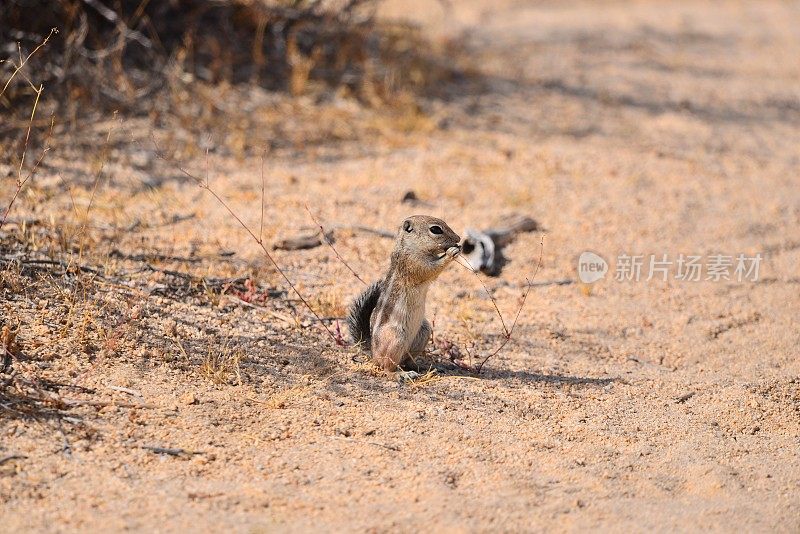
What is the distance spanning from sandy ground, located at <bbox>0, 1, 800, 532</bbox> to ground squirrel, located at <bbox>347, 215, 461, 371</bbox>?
0.67 ft

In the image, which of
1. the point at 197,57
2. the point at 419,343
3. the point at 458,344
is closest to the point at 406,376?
the point at 419,343

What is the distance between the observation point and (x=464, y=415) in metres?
4.65

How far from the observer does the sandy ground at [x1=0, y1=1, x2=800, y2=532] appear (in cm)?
401

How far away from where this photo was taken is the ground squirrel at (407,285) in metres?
4.77

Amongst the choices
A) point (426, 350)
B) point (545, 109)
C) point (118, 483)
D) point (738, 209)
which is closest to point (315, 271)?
point (426, 350)

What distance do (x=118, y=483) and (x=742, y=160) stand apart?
21.0 feet

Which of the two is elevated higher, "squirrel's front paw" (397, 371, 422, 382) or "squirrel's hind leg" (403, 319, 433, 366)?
"squirrel's hind leg" (403, 319, 433, 366)

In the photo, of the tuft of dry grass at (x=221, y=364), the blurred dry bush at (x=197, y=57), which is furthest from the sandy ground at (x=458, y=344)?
the blurred dry bush at (x=197, y=57)

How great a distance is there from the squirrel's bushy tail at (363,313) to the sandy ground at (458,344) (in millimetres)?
123

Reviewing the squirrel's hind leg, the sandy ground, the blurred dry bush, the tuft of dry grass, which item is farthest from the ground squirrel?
the blurred dry bush

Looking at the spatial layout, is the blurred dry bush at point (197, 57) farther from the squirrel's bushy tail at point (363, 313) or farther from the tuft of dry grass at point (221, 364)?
the squirrel's bushy tail at point (363, 313)

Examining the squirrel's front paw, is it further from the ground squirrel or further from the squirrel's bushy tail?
the squirrel's bushy tail

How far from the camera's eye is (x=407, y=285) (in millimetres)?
4805

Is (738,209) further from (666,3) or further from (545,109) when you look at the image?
(666,3)
